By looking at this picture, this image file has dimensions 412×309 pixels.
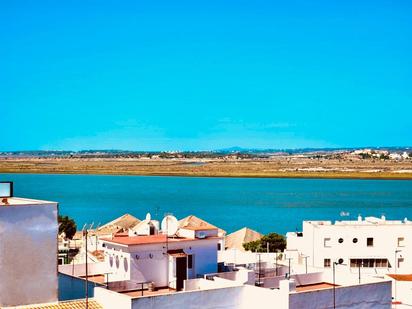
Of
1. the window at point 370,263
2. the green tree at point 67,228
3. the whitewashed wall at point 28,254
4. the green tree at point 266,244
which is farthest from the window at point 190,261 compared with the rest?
the green tree at point 67,228

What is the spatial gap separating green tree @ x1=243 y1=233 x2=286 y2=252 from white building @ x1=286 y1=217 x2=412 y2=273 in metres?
4.51

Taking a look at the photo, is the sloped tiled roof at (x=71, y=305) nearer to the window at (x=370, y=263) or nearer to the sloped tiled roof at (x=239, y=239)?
the window at (x=370, y=263)

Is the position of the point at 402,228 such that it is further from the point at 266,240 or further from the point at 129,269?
the point at 129,269

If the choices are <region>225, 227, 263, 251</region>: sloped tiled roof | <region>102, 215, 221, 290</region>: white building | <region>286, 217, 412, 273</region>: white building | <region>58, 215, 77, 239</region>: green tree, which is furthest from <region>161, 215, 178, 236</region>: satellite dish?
<region>58, 215, 77, 239</region>: green tree

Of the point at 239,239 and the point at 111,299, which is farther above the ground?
the point at 111,299

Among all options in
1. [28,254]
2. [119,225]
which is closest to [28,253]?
[28,254]

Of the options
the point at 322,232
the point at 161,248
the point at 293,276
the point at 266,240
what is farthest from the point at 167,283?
the point at 266,240

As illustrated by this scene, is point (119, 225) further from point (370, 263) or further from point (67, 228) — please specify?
point (370, 263)

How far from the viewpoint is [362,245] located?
28.6 metres

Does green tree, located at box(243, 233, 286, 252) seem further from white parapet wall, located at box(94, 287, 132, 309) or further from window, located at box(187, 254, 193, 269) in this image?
white parapet wall, located at box(94, 287, 132, 309)

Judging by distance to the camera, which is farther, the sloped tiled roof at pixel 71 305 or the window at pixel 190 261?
the window at pixel 190 261

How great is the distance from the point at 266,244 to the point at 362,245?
586 cm

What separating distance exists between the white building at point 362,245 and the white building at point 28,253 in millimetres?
16478

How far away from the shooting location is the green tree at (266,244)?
3325cm
